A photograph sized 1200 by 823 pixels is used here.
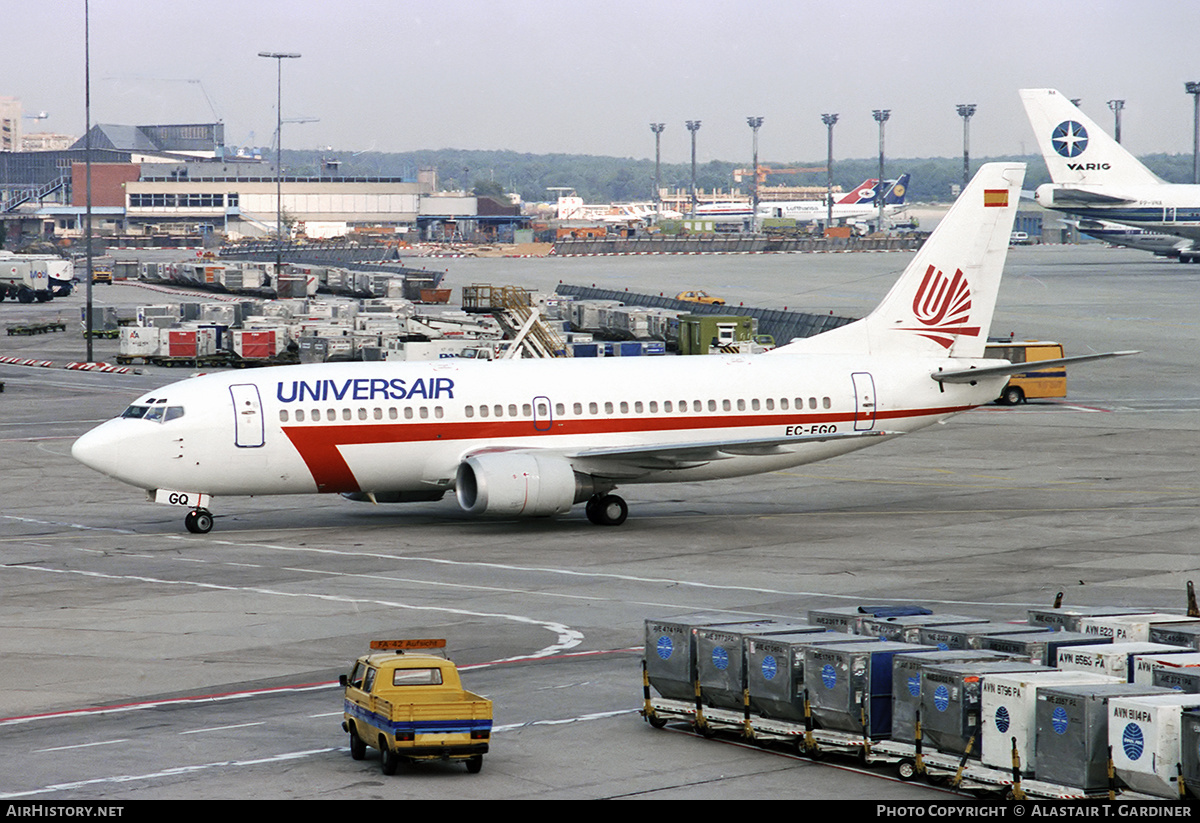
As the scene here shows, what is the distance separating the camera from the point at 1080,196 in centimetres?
13950

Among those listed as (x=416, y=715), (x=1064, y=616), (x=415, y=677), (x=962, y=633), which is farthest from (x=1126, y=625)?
(x=416, y=715)

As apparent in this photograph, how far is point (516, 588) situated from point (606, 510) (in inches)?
375

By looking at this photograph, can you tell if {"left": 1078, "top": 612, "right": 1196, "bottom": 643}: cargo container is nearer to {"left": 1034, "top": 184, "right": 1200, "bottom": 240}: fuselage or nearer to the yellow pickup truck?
the yellow pickup truck

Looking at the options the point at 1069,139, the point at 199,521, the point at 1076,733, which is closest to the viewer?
the point at 1076,733

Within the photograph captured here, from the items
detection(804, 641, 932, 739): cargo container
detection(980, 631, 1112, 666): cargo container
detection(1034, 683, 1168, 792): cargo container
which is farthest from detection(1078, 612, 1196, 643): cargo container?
detection(1034, 683, 1168, 792): cargo container

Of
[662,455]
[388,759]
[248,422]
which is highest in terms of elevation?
[248,422]

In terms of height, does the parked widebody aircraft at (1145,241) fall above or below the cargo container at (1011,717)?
above

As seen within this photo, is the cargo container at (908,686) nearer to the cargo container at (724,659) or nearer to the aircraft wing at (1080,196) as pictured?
the cargo container at (724,659)

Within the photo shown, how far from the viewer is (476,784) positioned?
66.5 feet

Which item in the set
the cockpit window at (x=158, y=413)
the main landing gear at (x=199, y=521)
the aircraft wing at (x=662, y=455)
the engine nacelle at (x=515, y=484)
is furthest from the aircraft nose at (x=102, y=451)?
the aircraft wing at (x=662, y=455)

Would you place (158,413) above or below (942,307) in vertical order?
below

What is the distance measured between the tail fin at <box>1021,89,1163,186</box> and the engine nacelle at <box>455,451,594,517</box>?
341 ft

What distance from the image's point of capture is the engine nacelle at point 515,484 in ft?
136

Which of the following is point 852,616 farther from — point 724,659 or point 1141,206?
point 1141,206
